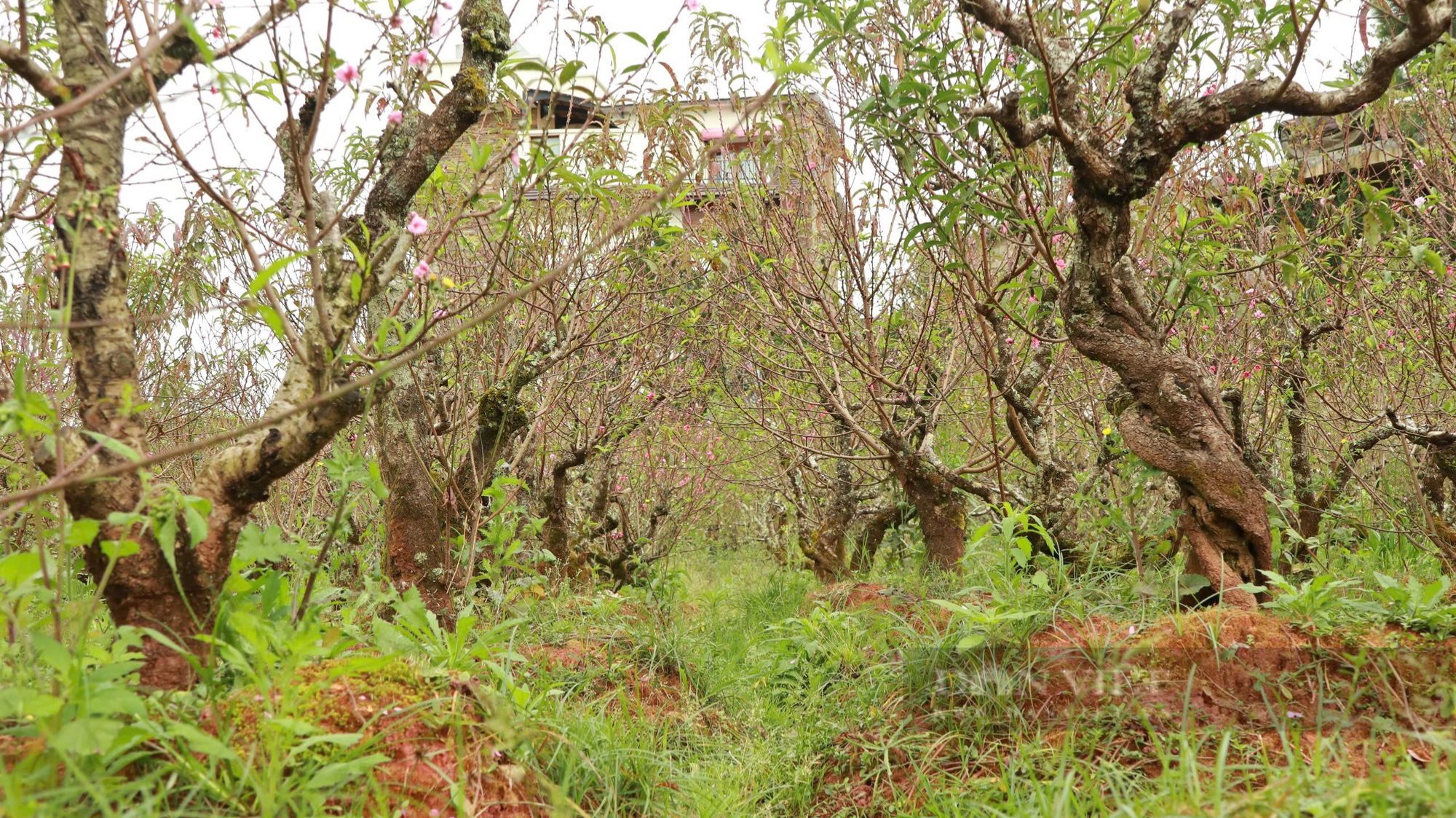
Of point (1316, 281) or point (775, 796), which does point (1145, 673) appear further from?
point (1316, 281)

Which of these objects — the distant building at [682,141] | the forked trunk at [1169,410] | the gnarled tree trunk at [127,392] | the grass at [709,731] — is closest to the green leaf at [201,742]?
the grass at [709,731]

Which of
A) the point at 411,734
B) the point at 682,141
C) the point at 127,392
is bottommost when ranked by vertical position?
the point at 411,734

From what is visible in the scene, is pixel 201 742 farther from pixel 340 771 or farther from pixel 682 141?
pixel 682 141

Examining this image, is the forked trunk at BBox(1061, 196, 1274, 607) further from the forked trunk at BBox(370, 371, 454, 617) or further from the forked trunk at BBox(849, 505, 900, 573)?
the forked trunk at BBox(849, 505, 900, 573)

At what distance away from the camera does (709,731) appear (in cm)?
326

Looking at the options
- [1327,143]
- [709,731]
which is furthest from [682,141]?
[1327,143]

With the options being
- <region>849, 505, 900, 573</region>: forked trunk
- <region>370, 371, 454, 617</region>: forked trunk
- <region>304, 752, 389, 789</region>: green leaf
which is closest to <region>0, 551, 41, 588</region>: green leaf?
<region>304, 752, 389, 789</region>: green leaf

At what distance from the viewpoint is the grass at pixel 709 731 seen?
1605mm

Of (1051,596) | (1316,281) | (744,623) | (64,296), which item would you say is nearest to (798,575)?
(744,623)

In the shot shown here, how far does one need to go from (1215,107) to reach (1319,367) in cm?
277

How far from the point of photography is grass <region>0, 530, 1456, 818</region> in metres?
1.61

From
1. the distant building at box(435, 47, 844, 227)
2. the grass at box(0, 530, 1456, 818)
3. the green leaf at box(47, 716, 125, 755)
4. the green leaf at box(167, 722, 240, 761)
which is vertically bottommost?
the grass at box(0, 530, 1456, 818)

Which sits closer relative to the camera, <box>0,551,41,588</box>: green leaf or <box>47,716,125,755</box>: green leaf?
<box>47,716,125,755</box>: green leaf

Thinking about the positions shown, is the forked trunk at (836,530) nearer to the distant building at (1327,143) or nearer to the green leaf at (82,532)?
the distant building at (1327,143)
